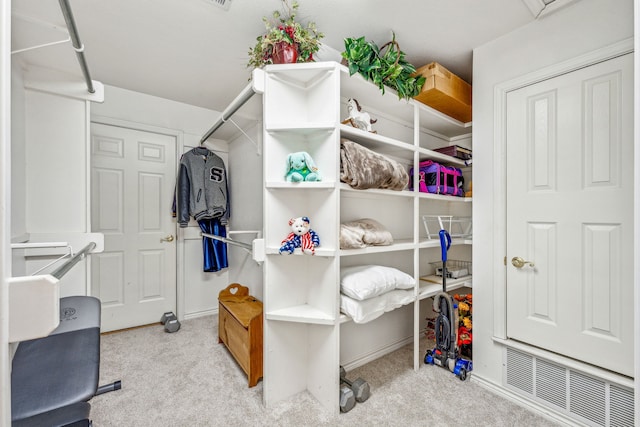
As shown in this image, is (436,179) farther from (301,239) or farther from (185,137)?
(185,137)

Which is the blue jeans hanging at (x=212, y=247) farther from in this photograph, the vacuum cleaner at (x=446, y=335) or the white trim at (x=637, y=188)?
the white trim at (x=637, y=188)

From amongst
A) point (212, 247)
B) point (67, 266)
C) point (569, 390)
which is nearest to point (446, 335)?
point (569, 390)

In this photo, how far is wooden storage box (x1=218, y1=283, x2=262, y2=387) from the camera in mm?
1783

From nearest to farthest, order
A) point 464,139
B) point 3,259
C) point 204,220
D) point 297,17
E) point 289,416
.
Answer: point 3,259
point 289,416
point 297,17
point 464,139
point 204,220

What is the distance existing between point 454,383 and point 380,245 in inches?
44.8

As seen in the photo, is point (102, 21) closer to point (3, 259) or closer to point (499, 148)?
point (3, 259)

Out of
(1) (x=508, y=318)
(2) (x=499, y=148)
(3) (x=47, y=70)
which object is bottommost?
(1) (x=508, y=318)

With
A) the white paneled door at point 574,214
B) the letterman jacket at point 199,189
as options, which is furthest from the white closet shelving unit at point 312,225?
the letterman jacket at point 199,189

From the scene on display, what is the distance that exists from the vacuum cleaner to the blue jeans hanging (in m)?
2.28

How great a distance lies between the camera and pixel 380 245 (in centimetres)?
175

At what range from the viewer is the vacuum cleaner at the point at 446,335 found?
1.95 meters

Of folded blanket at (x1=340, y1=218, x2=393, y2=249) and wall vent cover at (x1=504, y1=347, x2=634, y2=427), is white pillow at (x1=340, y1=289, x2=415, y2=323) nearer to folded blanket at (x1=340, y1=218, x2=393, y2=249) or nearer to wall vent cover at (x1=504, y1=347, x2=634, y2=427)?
folded blanket at (x1=340, y1=218, x2=393, y2=249)

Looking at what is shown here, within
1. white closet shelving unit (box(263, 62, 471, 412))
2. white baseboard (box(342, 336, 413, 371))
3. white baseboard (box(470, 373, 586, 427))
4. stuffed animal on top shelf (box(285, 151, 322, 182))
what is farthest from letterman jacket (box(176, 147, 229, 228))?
white baseboard (box(470, 373, 586, 427))

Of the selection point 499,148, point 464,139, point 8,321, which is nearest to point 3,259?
point 8,321
